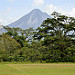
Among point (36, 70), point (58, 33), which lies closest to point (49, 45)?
point (58, 33)

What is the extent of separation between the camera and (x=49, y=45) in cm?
2989

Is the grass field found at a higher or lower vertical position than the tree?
lower

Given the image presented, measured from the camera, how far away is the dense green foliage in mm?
28780

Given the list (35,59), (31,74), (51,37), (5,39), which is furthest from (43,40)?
(31,74)

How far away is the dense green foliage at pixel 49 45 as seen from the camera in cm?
2878

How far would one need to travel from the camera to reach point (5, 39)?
97.9 ft

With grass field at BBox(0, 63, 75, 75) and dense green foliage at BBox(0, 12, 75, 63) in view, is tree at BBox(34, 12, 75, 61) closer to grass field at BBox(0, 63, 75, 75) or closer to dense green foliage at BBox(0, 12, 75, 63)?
dense green foliage at BBox(0, 12, 75, 63)

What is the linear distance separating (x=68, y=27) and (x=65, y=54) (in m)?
4.76

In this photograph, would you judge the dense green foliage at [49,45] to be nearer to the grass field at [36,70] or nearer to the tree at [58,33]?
the tree at [58,33]

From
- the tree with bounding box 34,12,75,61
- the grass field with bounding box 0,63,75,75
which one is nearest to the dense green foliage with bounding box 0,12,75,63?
the tree with bounding box 34,12,75,61

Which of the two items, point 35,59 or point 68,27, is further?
point 68,27

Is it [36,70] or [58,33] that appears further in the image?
[58,33]

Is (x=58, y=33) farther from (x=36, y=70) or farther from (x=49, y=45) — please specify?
(x=36, y=70)

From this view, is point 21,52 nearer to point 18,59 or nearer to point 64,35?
point 18,59
